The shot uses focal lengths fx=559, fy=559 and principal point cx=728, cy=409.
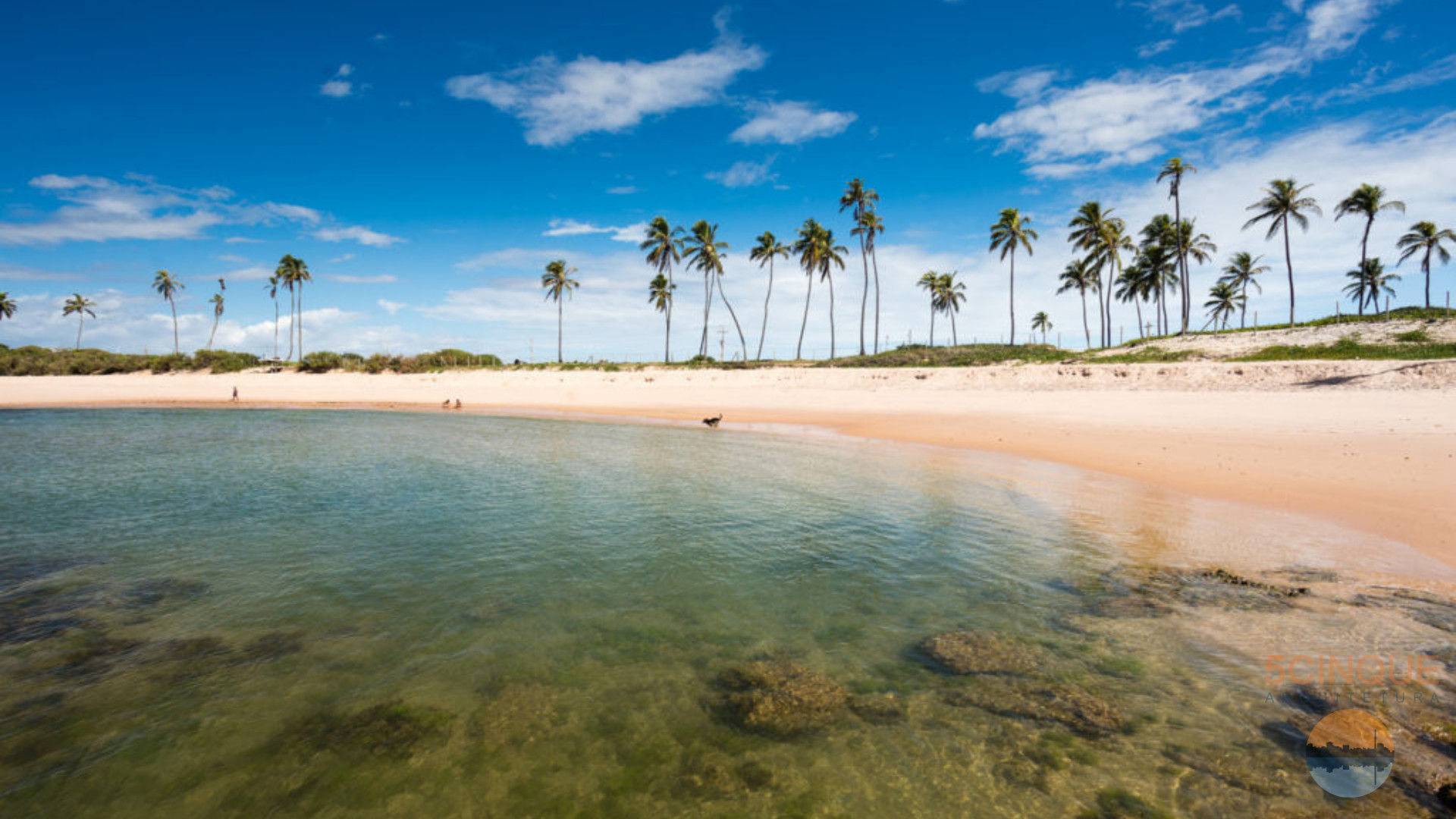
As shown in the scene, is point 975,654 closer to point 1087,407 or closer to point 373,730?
point 373,730

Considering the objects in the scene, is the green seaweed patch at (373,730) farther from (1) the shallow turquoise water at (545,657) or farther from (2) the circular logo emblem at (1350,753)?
(2) the circular logo emblem at (1350,753)

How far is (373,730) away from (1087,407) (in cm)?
3156

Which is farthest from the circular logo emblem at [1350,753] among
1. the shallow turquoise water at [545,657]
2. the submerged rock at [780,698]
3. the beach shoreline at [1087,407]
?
the beach shoreline at [1087,407]

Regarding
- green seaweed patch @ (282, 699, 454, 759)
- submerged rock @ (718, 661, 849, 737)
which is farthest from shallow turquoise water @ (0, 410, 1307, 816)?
submerged rock @ (718, 661, 849, 737)

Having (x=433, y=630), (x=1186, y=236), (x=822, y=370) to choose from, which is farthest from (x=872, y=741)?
(x=1186, y=236)

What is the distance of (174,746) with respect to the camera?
4.65m

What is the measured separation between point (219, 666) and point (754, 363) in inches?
2204

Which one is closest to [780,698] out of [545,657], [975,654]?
[975,654]

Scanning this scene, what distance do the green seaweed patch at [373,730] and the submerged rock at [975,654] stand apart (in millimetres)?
4935

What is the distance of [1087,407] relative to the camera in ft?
92.2

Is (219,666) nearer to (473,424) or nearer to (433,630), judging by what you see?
(433,630)

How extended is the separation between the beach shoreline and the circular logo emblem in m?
6.94

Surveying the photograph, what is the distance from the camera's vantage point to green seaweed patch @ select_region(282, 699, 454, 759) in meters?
4.66

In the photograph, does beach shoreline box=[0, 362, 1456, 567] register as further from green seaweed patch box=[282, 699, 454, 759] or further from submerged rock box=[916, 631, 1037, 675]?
green seaweed patch box=[282, 699, 454, 759]
